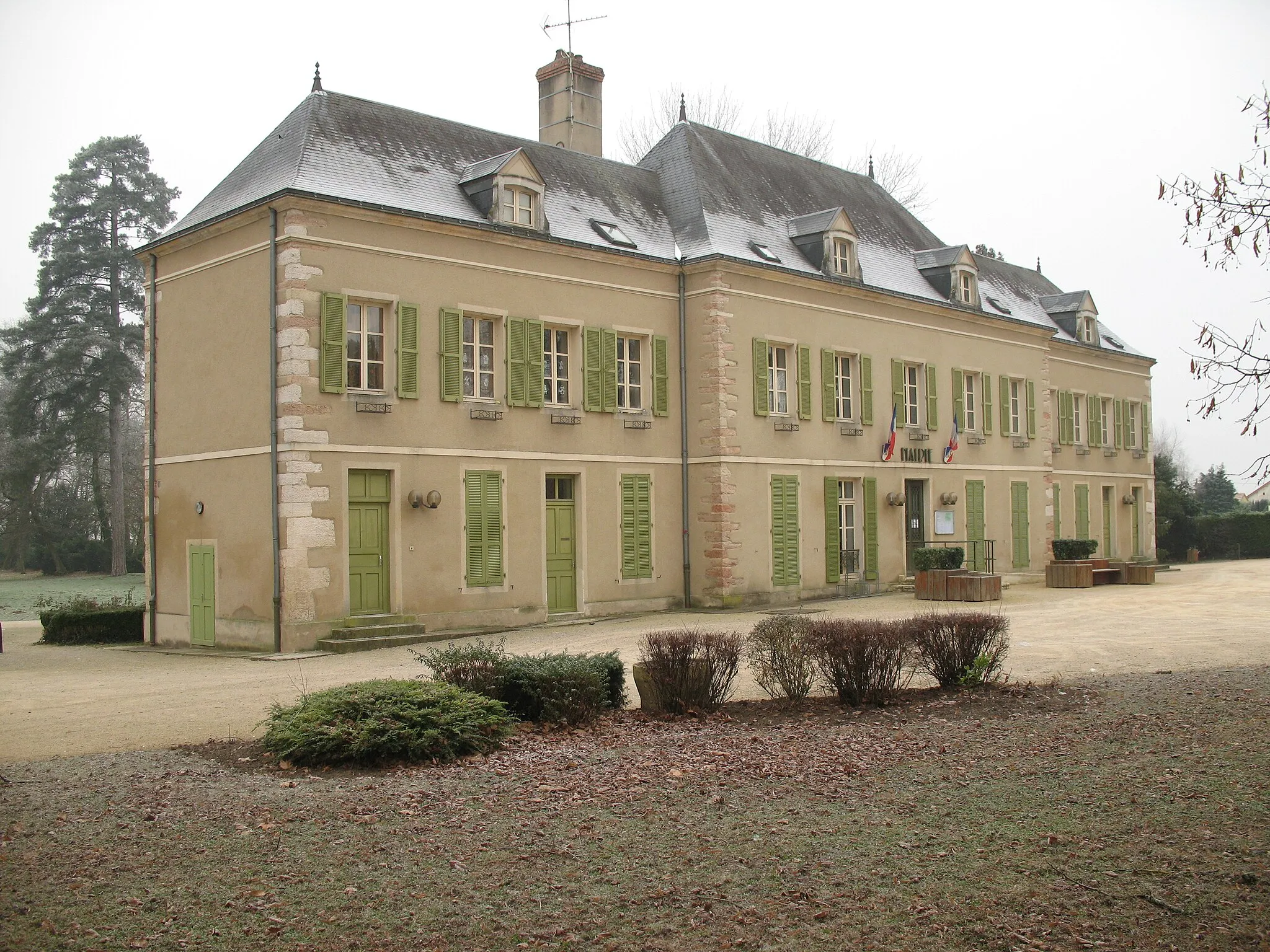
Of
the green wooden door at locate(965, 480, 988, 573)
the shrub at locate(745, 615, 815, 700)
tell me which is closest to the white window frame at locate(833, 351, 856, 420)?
the green wooden door at locate(965, 480, 988, 573)

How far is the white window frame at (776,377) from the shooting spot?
69.0 feet

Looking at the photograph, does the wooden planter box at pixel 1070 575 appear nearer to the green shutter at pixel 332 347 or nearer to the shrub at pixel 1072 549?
the shrub at pixel 1072 549

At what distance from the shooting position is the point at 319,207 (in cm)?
1568

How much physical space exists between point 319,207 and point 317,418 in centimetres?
283

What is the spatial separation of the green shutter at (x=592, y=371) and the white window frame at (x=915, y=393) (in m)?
8.13

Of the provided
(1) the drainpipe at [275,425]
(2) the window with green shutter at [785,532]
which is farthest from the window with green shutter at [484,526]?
(2) the window with green shutter at [785,532]

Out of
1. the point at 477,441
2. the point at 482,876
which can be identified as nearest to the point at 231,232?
the point at 477,441

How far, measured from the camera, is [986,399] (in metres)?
26.2

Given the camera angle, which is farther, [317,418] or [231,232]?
[231,232]

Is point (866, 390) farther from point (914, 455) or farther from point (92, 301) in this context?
point (92, 301)

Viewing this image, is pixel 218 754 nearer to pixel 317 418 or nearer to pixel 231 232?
pixel 317 418

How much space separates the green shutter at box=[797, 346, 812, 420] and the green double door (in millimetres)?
8398

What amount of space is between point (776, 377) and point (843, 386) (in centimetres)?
208

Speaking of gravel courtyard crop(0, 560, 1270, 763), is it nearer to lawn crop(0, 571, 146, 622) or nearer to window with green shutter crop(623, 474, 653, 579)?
window with green shutter crop(623, 474, 653, 579)
